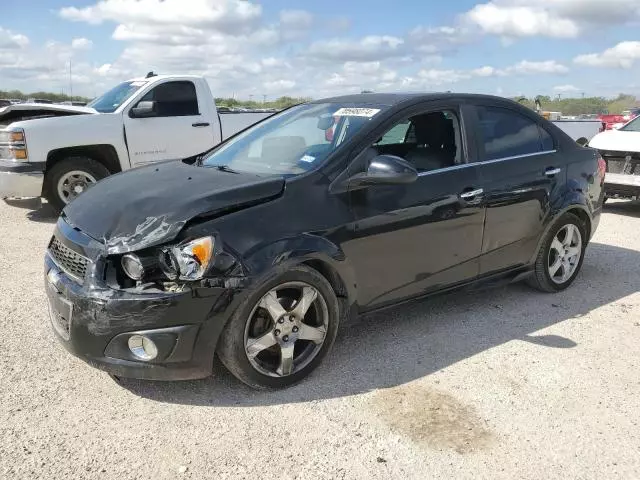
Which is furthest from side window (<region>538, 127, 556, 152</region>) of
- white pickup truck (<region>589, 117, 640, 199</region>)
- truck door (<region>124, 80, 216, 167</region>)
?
truck door (<region>124, 80, 216, 167</region>)

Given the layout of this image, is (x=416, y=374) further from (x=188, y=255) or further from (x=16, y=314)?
(x=16, y=314)

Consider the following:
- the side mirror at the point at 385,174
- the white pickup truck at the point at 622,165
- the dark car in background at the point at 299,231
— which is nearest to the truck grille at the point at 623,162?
the white pickup truck at the point at 622,165

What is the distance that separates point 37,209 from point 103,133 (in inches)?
67.8

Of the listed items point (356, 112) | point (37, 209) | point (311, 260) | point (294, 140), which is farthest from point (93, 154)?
point (311, 260)

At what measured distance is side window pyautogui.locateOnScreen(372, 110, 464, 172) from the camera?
13.4ft

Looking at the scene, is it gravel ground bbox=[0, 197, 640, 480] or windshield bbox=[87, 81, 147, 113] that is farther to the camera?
windshield bbox=[87, 81, 147, 113]

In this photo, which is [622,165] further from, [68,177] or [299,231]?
[68,177]

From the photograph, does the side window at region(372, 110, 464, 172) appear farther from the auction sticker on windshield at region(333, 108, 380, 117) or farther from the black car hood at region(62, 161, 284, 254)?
the black car hood at region(62, 161, 284, 254)

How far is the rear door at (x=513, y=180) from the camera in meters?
4.36

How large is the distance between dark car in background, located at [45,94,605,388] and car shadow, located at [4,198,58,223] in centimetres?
454

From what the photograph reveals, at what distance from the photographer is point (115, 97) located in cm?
881

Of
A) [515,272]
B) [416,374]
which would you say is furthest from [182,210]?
[515,272]

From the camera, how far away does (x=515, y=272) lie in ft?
15.6

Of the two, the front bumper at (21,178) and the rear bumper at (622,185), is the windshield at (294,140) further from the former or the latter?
the rear bumper at (622,185)
